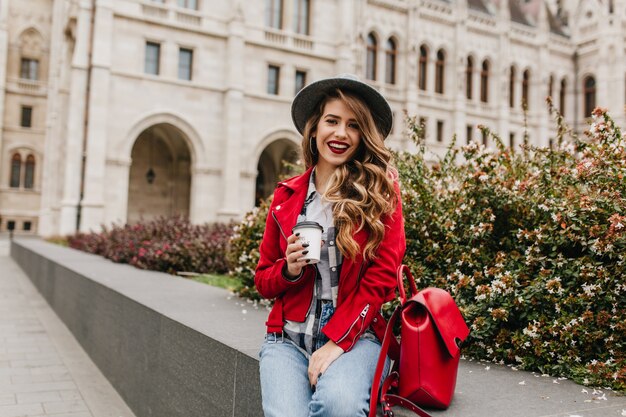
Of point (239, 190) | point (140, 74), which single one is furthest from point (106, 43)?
point (239, 190)

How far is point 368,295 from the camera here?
95.3 inches

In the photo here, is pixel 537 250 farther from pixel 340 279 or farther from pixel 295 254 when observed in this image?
pixel 295 254

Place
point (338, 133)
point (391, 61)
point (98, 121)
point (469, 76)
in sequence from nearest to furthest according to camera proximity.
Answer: point (338, 133) < point (98, 121) < point (391, 61) < point (469, 76)

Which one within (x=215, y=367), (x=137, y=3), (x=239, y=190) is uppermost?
(x=137, y=3)

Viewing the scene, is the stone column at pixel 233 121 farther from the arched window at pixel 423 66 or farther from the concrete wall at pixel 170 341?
the concrete wall at pixel 170 341

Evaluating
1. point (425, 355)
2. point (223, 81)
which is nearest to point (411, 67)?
point (223, 81)

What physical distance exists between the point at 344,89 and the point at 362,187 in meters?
0.52

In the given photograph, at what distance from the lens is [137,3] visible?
23281 millimetres

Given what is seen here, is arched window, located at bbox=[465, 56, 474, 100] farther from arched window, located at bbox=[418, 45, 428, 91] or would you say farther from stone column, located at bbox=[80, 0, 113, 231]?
stone column, located at bbox=[80, 0, 113, 231]

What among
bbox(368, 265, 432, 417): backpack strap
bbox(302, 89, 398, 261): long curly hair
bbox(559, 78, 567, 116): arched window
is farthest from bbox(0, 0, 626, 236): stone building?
bbox(368, 265, 432, 417): backpack strap

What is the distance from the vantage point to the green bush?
307 cm

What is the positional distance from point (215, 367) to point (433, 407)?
155 cm

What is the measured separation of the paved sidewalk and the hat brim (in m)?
3.43

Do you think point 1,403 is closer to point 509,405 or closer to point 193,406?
point 193,406
